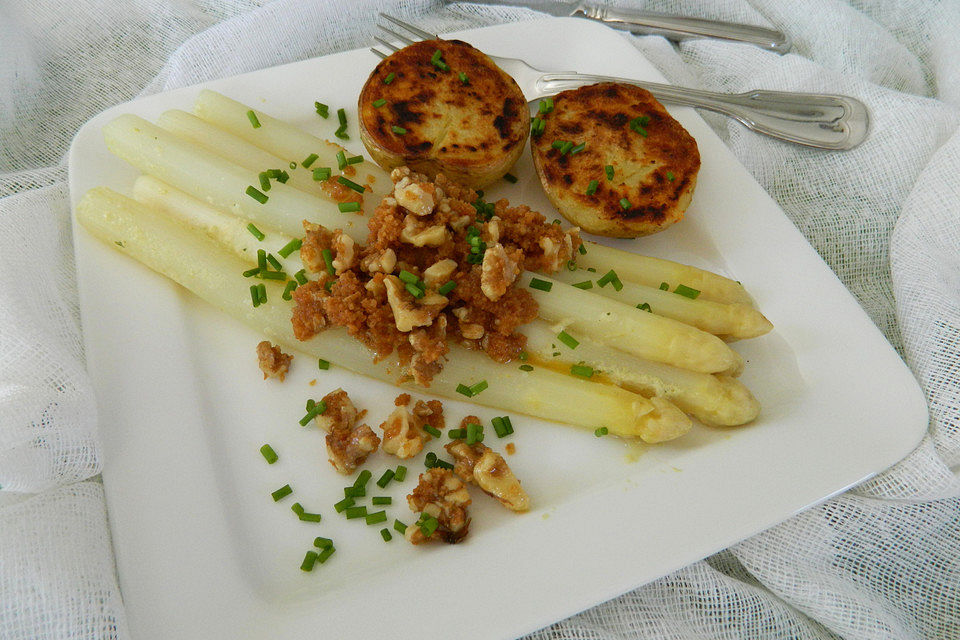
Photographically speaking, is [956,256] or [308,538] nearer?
[308,538]

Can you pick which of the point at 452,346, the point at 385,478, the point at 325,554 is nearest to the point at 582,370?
the point at 452,346

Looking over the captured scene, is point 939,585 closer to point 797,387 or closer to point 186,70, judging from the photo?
point 797,387

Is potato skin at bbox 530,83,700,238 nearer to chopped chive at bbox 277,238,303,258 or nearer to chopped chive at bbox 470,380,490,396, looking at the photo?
chopped chive at bbox 470,380,490,396

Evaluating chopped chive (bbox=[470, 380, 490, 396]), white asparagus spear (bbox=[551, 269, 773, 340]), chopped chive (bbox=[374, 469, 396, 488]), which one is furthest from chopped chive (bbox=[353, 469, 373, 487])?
white asparagus spear (bbox=[551, 269, 773, 340])

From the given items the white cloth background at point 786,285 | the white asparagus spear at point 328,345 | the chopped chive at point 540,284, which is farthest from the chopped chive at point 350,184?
the white cloth background at point 786,285

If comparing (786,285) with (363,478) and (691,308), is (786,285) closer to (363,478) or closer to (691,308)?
(691,308)

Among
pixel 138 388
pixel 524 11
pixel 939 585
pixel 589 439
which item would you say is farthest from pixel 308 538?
pixel 524 11

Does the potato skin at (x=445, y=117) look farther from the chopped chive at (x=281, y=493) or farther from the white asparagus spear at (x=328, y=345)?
the chopped chive at (x=281, y=493)
